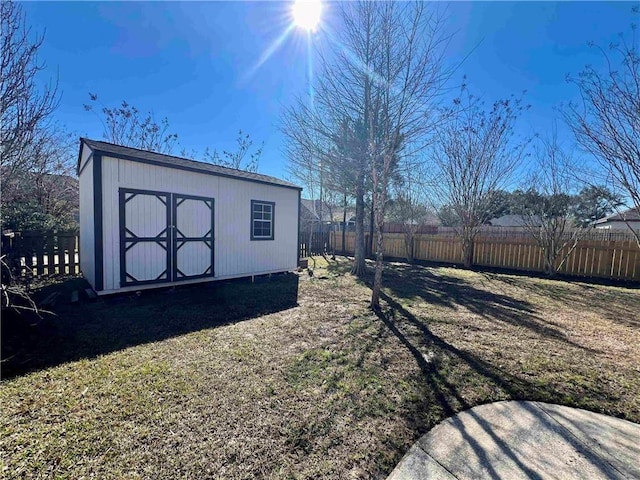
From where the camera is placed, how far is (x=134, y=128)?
15.5 metres

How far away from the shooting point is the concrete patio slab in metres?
1.75

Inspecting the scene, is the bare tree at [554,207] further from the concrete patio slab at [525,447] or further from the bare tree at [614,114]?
the concrete patio slab at [525,447]

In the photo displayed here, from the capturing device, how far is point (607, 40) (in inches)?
218

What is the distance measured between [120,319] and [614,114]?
413 inches

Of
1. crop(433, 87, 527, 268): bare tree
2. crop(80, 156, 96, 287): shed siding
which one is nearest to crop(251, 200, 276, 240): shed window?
crop(80, 156, 96, 287): shed siding

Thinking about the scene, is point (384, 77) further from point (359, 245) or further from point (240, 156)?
point (240, 156)

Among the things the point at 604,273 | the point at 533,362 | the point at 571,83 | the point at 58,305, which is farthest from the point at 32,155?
the point at 604,273

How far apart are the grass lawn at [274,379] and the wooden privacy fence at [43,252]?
3.27 metres

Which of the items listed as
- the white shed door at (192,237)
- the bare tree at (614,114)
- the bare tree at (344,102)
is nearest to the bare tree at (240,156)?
the bare tree at (344,102)

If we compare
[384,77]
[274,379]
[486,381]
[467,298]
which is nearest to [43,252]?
[274,379]

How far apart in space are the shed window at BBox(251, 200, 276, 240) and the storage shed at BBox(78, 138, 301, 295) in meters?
0.03

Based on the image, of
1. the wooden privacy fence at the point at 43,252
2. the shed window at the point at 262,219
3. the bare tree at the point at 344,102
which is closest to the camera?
the bare tree at the point at 344,102

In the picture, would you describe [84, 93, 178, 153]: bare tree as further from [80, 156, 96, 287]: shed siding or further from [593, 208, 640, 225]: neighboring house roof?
[593, 208, 640, 225]: neighboring house roof

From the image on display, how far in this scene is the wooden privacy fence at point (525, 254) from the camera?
8289 mm
